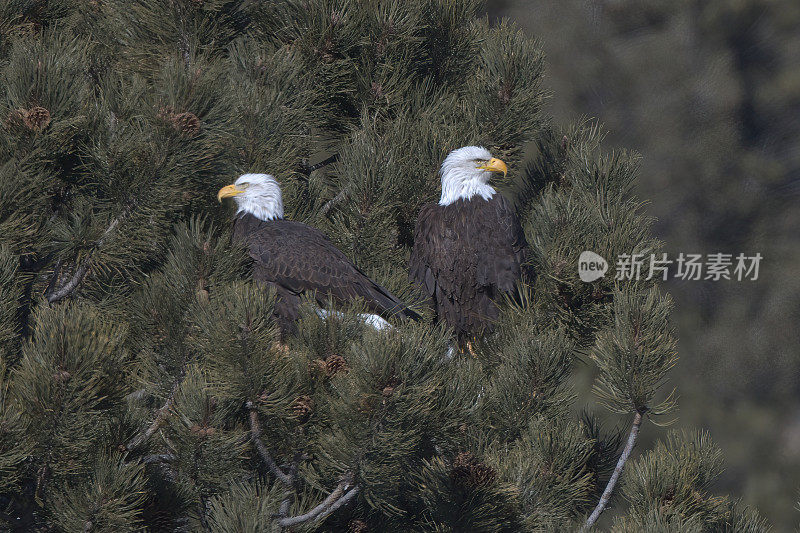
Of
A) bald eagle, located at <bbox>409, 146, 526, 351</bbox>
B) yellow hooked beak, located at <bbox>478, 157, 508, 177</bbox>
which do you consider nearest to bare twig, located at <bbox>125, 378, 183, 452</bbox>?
bald eagle, located at <bbox>409, 146, 526, 351</bbox>

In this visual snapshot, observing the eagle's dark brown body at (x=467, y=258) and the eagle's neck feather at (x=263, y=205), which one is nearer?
the eagle's neck feather at (x=263, y=205)

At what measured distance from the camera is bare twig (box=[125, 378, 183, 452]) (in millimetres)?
2602

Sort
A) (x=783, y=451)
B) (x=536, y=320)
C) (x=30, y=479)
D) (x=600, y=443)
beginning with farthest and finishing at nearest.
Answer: (x=783, y=451), (x=600, y=443), (x=536, y=320), (x=30, y=479)

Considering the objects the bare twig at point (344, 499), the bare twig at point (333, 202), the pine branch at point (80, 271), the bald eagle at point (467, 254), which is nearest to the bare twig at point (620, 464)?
the bare twig at point (344, 499)

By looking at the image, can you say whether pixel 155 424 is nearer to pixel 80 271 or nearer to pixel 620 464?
pixel 80 271

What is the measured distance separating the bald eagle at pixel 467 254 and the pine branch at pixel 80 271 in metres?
1.55

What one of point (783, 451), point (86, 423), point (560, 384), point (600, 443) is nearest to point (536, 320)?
point (560, 384)

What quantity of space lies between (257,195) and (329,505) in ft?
5.64

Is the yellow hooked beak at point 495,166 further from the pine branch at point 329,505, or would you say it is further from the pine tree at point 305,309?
the pine branch at point 329,505

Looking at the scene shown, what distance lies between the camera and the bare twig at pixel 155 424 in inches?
102

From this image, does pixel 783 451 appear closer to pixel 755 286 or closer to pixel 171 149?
pixel 755 286

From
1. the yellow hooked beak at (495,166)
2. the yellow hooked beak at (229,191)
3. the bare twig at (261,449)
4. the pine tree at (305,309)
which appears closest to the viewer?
the pine tree at (305,309)

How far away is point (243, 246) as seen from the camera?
3.41 m

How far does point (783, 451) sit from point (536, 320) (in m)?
6.43
